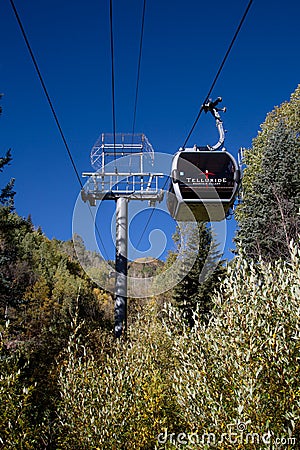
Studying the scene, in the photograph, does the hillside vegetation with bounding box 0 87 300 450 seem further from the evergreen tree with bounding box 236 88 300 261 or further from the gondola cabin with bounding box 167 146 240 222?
the evergreen tree with bounding box 236 88 300 261

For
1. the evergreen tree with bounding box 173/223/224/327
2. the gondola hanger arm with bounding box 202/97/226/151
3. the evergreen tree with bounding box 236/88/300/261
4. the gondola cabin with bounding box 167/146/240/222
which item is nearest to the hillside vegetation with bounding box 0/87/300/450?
the gondola cabin with bounding box 167/146/240/222

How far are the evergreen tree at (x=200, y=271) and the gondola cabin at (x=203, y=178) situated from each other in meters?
14.8

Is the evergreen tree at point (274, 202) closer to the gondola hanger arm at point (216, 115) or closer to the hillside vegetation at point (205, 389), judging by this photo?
the gondola hanger arm at point (216, 115)

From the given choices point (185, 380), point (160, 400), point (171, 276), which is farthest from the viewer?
point (171, 276)

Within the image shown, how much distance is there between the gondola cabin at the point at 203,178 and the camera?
869 centimetres

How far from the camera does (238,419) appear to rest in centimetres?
321

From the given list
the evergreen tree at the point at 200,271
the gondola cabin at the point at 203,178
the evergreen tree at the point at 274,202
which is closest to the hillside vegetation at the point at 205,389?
the gondola cabin at the point at 203,178

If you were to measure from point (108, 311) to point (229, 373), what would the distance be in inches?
1915

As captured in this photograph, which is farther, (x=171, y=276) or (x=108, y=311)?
(x=108, y=311)

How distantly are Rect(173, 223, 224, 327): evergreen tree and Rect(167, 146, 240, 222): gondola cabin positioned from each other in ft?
48.7

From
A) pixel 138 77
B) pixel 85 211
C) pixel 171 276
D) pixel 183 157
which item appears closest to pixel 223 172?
pixel 183 157

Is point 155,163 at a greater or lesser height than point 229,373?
greater

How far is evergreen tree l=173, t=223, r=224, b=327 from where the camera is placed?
2433 centimetres

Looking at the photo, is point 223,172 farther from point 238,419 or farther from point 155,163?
point 238,419
